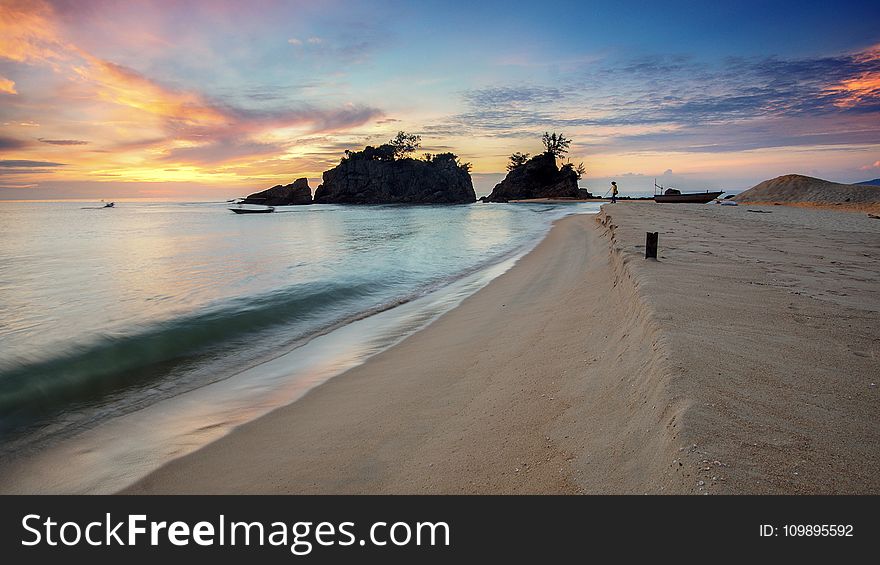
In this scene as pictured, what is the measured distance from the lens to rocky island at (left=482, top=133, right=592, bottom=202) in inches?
3641

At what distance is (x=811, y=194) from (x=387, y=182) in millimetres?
99377

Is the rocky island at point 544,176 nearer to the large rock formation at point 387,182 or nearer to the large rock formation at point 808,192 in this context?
the large rock formation at point 387,182

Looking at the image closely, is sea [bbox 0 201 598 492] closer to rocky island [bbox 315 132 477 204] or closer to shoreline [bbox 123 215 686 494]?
shoreline [bbox 123 215 686 494]

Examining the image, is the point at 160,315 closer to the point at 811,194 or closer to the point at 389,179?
the point at 811,194

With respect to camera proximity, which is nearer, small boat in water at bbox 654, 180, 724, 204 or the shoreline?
the shoreline

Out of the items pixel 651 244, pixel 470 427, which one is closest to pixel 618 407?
pixel 470 427

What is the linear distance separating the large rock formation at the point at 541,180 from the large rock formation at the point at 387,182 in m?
23.4

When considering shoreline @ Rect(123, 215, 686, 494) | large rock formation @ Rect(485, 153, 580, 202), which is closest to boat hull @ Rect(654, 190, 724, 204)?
shoreline @ Rect(123, 215, 686, 494)

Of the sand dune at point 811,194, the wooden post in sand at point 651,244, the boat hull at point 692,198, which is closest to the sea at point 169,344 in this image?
the wooden post in sand at point 651,244

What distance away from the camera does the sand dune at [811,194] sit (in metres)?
22.4
